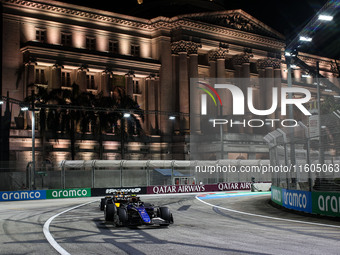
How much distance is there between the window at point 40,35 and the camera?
70.8m

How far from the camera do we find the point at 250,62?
9394 cm

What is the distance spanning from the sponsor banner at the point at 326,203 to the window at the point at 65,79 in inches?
2205

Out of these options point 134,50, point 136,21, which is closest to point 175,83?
point 134,50

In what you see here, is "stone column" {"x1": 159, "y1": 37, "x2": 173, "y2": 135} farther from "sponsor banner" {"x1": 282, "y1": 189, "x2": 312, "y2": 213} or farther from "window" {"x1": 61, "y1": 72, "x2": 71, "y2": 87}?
"sponsor banner" {"x1": 282, "y1": 189, "x2": 312, "y2": 213}

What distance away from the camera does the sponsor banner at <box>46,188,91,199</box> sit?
147 ft

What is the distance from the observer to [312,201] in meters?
21.0

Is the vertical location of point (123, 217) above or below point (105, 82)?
below

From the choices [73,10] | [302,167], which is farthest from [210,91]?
[302,167]

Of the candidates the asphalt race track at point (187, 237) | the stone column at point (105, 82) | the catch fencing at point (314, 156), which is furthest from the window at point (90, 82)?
the asphalt race track at point (187, 237)

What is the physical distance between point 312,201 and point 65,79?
56.5 m

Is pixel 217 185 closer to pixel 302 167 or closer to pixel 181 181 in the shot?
pixel 181 181

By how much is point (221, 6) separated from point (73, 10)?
126ft

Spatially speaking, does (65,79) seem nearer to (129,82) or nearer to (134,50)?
(129,82)

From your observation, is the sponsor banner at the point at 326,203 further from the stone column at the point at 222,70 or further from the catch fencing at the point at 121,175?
the stone column at the point at 222,70
